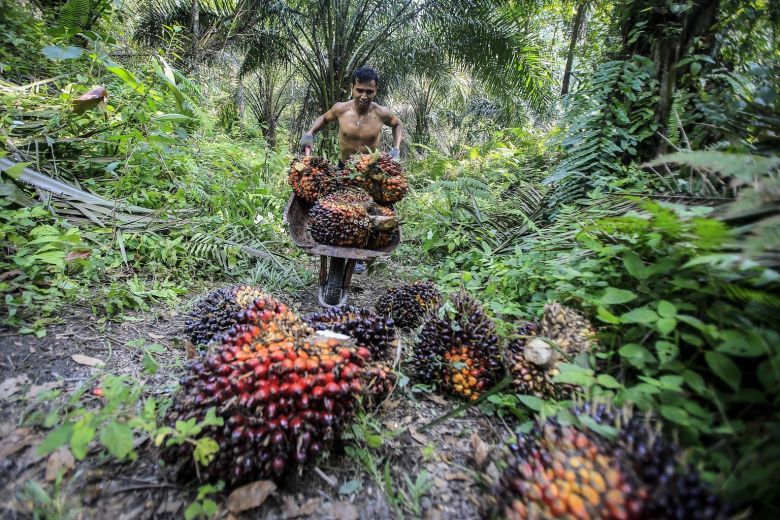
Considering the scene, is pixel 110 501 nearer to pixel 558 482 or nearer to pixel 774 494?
pixel 558 482

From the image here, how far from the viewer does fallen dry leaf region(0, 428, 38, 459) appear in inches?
43.2

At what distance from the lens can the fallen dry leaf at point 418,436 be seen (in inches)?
54.9

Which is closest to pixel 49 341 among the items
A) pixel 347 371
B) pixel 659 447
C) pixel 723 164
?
pixel 347 371

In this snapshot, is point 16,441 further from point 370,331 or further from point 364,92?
point 364,92

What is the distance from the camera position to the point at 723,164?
1055 mm

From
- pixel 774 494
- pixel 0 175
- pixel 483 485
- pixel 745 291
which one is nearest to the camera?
pixel 774 494

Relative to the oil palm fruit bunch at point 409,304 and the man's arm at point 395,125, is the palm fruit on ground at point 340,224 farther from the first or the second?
the man's arm at point 395,125

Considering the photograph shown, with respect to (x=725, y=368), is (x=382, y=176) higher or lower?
higher

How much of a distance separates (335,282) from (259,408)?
164cm

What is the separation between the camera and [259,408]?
104cm

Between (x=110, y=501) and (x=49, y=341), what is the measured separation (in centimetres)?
111

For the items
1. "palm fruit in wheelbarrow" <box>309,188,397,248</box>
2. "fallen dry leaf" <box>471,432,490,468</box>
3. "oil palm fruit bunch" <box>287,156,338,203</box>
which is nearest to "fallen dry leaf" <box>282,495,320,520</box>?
"fallen dry leaf" <box>471,432,490,468</box>

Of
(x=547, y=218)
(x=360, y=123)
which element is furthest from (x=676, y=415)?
(x=360, y=123)

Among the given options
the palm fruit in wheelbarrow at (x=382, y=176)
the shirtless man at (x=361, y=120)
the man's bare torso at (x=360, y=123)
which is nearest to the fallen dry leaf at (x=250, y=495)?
the palm fruit in wheelbarrow at (x=382, y=176)
